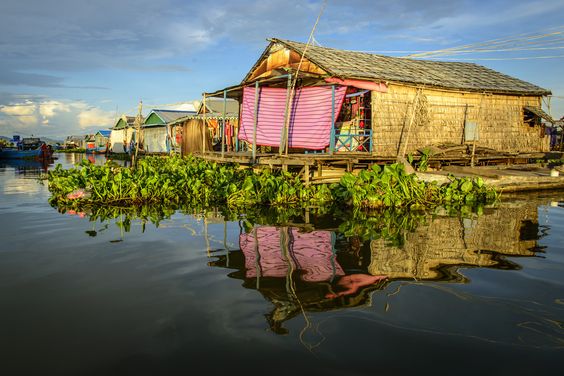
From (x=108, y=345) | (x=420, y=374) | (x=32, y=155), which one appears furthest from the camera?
(x=32, y=155)

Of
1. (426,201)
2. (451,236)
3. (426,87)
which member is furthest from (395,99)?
(451,236)

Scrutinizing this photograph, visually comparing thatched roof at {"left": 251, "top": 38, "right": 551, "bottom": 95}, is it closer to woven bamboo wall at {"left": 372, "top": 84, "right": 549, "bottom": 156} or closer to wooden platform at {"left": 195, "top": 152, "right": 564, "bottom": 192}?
woven bamboo wall at {"left": 372, "top": 84, "right": 549, "bottom": 156}

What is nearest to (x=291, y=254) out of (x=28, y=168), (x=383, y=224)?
(x=383, y=224)

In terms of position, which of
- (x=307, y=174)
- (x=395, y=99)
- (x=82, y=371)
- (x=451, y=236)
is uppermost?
(x=395, y=99)

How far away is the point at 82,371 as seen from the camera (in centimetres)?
337

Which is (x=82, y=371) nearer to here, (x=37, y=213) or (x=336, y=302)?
(x=336, y=302)

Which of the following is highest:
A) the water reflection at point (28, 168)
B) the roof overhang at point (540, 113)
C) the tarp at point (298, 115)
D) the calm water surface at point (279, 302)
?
the roof overhang at point (540, 113)

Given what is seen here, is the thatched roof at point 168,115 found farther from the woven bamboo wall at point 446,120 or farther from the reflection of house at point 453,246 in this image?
the reflection of house at point 453,246

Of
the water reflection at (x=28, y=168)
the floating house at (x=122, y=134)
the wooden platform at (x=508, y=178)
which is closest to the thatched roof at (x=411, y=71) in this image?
the wooden platform at (x=508, y=178)

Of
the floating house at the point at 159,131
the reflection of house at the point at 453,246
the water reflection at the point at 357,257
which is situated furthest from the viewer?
the floating house at the point at 159,131

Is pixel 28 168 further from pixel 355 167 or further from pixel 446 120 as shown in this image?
pixel 446 120

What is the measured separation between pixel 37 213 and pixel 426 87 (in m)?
12.9

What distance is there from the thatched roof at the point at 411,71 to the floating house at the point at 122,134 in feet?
83.8

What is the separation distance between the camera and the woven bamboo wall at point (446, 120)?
48.8ft
